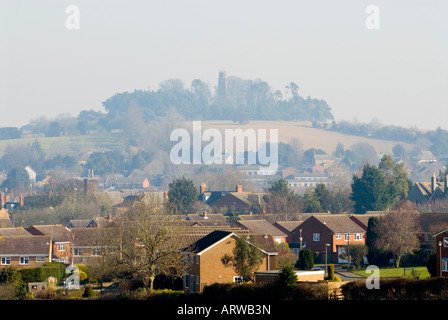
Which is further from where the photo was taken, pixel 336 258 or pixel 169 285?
pixel 336 258

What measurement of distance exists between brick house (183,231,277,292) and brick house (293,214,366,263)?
1844cm

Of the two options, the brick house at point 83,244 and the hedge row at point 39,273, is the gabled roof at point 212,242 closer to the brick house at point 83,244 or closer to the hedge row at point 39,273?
the hedge row at point 39,273

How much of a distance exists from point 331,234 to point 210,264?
20.7m

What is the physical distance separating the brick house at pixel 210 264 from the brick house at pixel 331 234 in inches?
726

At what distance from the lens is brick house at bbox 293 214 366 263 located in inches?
2299

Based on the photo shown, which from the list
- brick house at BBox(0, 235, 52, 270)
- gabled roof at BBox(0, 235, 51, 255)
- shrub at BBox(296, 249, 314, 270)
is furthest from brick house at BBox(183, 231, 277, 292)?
gabled roof at BBox(0, 235, 51, 255)

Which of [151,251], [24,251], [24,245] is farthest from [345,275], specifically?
[24,245]

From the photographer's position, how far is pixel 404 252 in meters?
51.0

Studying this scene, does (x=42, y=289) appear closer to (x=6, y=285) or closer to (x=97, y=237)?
(x=6, y=285)

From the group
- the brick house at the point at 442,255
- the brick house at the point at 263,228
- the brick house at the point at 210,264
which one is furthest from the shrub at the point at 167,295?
the brick house at the point at 263,228

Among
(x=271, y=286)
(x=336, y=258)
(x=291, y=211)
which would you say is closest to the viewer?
(x=271, y=286)
